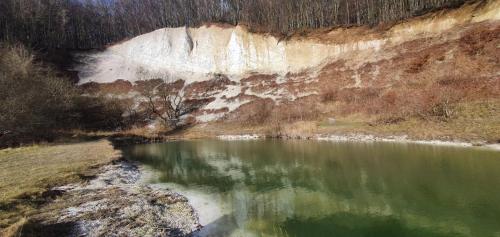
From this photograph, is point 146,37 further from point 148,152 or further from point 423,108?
point 423,108

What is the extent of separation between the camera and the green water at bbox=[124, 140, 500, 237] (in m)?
12.6

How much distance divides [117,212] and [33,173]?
909cm

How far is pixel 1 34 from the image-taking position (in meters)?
78.4

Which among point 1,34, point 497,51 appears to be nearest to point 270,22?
point 497,51

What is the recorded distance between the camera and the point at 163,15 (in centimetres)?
8938

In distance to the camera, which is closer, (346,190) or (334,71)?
(346,190)

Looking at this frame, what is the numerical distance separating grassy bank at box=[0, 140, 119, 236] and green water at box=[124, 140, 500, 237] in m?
4.42

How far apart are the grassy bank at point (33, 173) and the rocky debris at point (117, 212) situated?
69 centimetres

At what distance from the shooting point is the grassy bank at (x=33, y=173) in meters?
13.7

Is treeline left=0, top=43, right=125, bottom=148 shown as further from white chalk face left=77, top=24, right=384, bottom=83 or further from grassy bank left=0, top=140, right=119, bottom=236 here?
white chalk face left=77, top=24, right=384, bottom=83

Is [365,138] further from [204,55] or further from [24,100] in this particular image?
[204,55]

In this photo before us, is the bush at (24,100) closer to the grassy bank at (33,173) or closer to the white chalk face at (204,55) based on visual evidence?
the grassy bank at (33,173)

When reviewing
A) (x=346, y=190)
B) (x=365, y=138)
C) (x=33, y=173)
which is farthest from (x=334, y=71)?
(x=33, y=173)

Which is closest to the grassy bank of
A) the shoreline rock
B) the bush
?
the bush
